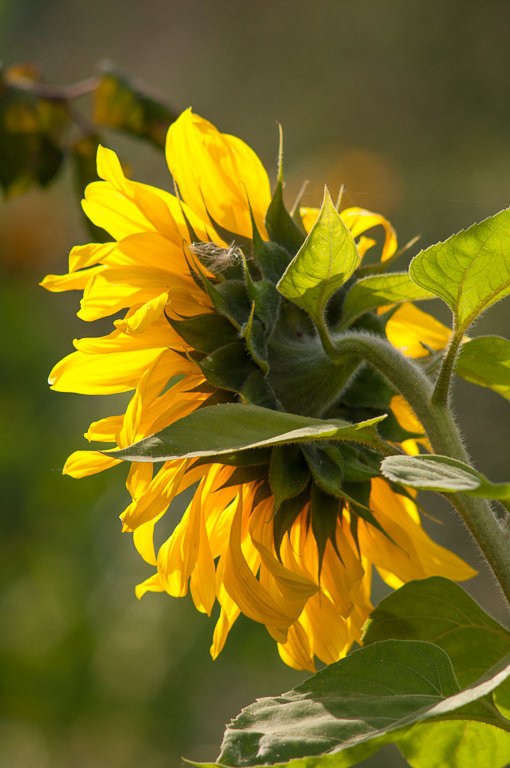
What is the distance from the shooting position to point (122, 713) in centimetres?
229

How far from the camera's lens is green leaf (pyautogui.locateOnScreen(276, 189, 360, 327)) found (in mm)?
400

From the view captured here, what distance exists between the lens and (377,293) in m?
0.50

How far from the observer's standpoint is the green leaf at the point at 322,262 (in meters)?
0.40

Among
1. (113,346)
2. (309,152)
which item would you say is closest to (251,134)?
(309,152)

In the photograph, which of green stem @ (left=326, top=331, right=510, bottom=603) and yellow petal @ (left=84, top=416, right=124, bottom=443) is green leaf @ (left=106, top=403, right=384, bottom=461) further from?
yellow petal @ (left=84, top=416, right=124, bottom=443)

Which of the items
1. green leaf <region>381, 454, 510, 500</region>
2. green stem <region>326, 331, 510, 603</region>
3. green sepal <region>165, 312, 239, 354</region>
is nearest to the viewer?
green leaf <region>381, 454, 510, 500</region>

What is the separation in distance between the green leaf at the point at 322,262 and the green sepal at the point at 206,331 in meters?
0.08

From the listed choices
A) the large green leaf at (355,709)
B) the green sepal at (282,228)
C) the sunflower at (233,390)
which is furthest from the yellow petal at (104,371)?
the large green leaf at (355,709)

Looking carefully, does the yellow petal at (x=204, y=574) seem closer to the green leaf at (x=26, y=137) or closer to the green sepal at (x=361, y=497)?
the green sepal at (x=361, y=497)

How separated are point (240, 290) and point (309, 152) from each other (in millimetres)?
4521

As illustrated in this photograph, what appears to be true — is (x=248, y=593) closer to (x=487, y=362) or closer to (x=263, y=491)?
(x=263, y=491)

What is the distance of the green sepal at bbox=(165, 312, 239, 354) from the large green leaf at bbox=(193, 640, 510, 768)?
0.21 metres

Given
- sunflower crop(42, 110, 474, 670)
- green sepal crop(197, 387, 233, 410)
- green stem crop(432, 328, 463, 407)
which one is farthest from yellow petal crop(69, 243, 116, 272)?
green stem crop(432, 328, 463, 407)

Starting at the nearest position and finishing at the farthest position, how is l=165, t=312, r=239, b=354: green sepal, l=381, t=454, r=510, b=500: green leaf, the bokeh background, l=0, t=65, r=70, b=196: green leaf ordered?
Result: l=381, t=454, r=510, b=500: green leaf → l=165, t=312, r=239, b=354: green sepal → l=0, t=65, r=70, b=196: green leaf → the bokeh background
